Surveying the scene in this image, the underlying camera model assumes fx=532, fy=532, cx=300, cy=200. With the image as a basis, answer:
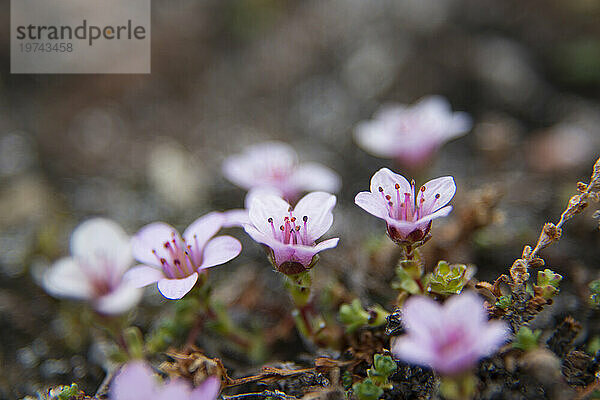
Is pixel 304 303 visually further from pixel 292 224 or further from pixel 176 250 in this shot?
pixel 176 250

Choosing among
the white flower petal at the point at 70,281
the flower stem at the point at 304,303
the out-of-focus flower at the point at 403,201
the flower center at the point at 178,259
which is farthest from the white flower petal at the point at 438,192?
the white flower petal at the point at 70,281

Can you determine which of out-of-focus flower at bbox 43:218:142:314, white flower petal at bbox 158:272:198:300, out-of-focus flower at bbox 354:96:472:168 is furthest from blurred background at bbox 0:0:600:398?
white flower petal at bbox 158:272:198:300

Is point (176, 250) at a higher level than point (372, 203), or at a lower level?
lower

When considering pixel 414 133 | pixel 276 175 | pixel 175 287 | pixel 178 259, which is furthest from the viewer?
pixel 414 133

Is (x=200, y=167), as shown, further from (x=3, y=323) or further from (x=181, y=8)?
(x=181, y=8)

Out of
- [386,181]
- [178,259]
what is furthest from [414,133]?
[178,259]

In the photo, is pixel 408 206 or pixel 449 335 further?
pixel 408 206

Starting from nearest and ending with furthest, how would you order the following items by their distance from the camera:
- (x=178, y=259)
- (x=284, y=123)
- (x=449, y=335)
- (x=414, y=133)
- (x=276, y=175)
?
1. (x=449, y=335)
2. (x=178, y=259)
3. (x=276, y=175)
4. (x=414, y=133)
5. (x=284, y=123)
